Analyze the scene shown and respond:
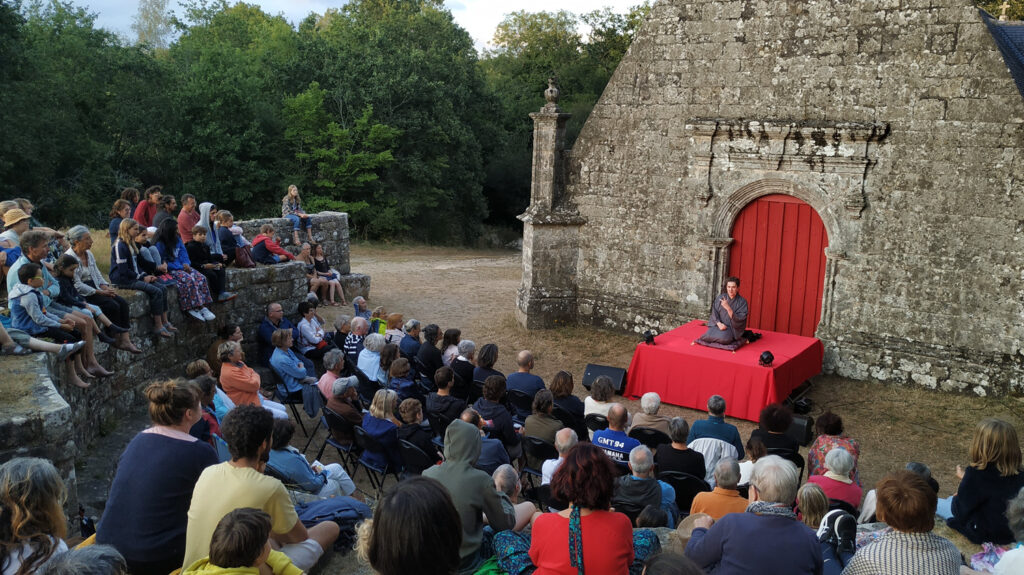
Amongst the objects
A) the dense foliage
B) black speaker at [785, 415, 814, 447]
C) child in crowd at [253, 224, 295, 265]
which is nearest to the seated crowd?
black speaker at [785, 415, 814, 447]

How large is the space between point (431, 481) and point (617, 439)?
356 centimetres

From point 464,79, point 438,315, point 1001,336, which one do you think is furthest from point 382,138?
point 1001,336

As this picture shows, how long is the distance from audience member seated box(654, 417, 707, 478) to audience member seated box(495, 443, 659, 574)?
2.24m

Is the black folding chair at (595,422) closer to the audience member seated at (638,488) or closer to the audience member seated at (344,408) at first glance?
the audience member seated at (638,488)

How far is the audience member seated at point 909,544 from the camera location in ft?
12.2

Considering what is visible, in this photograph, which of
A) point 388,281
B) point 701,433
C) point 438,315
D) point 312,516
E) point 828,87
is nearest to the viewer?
point 312,516

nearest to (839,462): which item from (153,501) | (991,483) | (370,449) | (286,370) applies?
(991,483)

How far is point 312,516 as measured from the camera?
4699mm

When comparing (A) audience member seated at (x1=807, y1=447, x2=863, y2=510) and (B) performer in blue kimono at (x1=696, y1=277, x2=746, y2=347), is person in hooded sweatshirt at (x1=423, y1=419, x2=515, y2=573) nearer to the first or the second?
(A) audience member seated at (x1=807, y1=447, x2=863, y2=510)

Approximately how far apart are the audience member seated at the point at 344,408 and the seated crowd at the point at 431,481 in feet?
0.06

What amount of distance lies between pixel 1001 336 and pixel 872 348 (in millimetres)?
1469

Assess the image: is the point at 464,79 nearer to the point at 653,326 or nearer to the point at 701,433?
the point at 653,326

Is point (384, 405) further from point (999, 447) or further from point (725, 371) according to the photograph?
point (725, 371)

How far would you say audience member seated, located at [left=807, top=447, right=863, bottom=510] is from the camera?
5.44m
